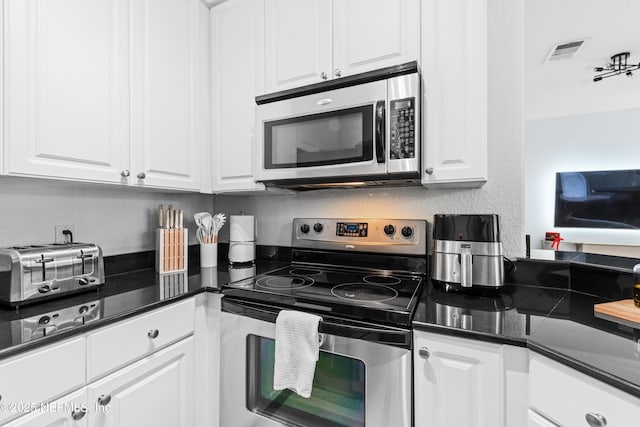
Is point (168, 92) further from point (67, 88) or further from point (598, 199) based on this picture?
point (598, 199)

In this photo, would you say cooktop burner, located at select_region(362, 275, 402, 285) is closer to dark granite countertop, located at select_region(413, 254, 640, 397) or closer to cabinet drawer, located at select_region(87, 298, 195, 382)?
dark granite countertop, located at select_region(413, 254, 640, 397)

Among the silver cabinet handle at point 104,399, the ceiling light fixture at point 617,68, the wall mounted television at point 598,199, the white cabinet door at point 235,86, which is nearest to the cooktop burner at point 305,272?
the white cabinet door at point 235,86

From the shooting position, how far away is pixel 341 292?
1.28 metres

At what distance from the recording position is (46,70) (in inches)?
44.3

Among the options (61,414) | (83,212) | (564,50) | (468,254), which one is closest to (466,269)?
(468,254)

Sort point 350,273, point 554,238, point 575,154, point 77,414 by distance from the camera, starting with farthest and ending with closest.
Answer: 1. point 575,154
2. point 554,238
3. point 350,273
4. point 77,414

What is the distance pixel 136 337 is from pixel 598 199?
5.57 m

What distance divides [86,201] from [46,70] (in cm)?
64

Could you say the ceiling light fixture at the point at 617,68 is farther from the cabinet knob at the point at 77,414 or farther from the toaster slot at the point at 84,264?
the cabinet knob at the point at 77,414

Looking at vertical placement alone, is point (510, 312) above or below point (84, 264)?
below

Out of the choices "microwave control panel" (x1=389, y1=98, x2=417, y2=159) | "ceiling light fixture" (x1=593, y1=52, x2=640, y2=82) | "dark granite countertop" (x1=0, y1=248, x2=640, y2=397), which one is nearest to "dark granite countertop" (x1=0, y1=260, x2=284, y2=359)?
"dark granite countertop" (x1=0, y1=248, x2=640, y2=397)

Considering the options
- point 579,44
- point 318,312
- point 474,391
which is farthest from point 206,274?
point 579,44

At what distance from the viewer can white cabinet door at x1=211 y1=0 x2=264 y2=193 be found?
5.61 feet

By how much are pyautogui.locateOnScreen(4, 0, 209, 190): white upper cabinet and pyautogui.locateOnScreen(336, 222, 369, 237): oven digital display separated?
2.85ft
